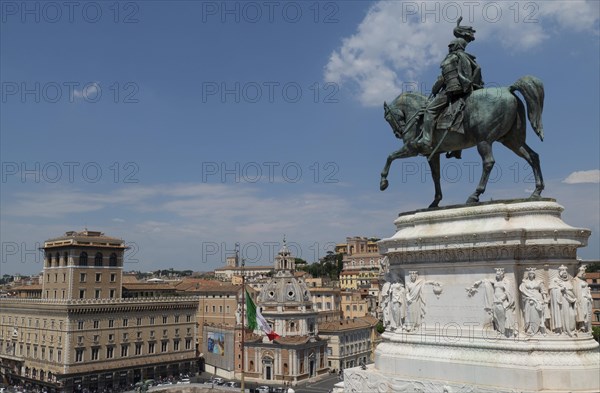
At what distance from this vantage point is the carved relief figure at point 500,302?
1150cm

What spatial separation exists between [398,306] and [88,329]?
5676cm

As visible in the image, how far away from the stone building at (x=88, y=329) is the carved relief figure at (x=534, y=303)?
58.1 metres

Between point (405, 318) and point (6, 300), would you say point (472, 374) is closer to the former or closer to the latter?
point (405, 318)

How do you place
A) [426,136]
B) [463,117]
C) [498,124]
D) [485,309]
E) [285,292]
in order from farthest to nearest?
[285,292], [426,136], [463,117], [498,124], [485,309]

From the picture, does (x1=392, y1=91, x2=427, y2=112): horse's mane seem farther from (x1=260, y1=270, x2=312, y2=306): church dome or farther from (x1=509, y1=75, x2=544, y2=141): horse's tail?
(x1=260, y1=270, x2=312, y2=306): church dome

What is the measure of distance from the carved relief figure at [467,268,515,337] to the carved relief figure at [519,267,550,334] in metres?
0.27

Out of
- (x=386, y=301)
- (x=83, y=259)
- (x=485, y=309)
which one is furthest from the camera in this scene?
(x=83, y=259)

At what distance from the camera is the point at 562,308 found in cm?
1136

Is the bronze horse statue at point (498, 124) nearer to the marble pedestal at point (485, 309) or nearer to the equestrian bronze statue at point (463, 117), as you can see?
the equestrian bronze statue at point (463, 117)

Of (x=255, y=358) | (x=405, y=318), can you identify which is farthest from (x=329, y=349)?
(x=405, y=318)

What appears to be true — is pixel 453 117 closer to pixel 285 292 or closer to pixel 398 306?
pixel 398 306

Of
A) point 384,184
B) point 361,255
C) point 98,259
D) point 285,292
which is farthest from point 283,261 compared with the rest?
point 384,184

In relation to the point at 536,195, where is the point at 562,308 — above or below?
below

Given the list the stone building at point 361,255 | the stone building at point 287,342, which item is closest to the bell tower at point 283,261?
the stone building at point 287,342
